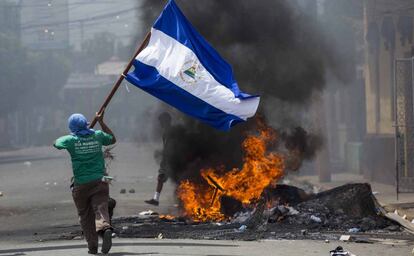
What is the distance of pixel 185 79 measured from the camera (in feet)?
34.0

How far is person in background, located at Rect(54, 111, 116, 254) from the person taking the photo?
9523 mm

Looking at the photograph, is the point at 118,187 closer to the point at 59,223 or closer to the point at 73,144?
the point at 59,223

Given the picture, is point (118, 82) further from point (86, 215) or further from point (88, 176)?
point (86, 215)

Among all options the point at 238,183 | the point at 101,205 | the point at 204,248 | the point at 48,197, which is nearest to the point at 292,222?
the point at 238,183

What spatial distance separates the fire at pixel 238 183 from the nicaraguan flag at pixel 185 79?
2.96 meters

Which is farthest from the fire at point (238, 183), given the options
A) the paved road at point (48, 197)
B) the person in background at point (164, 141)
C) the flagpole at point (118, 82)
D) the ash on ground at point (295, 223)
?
the flagpole at point (118, 82)

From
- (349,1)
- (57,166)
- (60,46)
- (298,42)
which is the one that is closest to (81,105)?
(60,46)

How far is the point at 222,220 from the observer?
1311 cm

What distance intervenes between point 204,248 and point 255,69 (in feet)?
19.5

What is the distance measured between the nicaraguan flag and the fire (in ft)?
9.71

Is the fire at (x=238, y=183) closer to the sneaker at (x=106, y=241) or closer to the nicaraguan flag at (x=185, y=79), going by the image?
the nicaraguan flag at (x=185, y=79)

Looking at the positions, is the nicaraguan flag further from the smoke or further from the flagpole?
the smoke

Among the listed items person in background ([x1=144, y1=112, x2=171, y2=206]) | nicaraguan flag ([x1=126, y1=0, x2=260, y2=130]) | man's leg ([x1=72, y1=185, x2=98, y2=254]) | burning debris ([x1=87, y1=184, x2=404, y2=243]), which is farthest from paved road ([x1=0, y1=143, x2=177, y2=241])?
nicaraguan flag ([x1=126, y1=0, x2=260, y2=130])

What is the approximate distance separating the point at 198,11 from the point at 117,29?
322 ft
